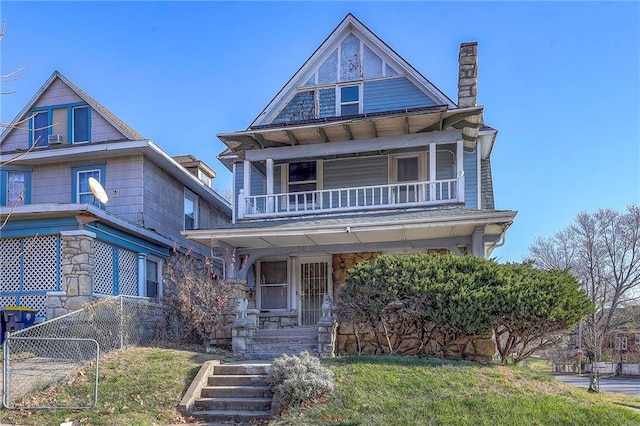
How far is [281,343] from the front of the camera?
1162 centimetres

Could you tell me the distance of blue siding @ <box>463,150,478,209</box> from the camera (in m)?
13.8

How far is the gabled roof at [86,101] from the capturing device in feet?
50.8

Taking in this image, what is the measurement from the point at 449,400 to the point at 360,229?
17.1 ft

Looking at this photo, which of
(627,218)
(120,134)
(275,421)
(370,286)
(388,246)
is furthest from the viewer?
(627,218)

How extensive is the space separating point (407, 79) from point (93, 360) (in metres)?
10.8

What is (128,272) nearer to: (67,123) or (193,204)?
(193,204)

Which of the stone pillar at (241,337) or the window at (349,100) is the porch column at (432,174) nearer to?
the window at (349,100)

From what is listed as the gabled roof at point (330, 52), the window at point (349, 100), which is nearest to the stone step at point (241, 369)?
the gabled roof at point (330, 52)

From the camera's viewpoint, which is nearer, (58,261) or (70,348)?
(70,348)

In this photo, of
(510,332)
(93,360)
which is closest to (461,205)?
(510,332)

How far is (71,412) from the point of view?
7668 millimetres

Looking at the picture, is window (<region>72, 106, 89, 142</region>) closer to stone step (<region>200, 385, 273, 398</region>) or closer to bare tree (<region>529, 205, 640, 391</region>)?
stone step (<region>200, 385, 273, 398</region>)

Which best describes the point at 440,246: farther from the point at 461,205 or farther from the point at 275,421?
the point at 275,421

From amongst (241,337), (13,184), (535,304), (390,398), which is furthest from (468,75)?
(13,184)
